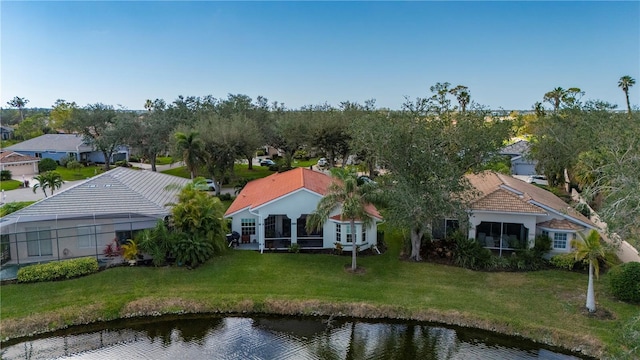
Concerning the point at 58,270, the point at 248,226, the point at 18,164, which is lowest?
the point at 58,270

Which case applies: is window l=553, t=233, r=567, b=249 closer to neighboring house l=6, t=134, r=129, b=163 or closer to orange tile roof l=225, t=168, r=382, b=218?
orange tile roof l=225, t=168, r=382, b=218

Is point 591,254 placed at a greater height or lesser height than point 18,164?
lesser

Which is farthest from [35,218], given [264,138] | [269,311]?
[264,138]

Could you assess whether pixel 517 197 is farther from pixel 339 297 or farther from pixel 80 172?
pixel 80 172

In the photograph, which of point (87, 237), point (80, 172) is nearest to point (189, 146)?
point (87, 237)

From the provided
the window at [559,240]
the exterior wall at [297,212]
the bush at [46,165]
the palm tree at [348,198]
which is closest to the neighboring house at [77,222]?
the exterior wall at [297,212]

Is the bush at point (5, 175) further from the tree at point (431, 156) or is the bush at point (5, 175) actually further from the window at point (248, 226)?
the tree at point (431, 156)

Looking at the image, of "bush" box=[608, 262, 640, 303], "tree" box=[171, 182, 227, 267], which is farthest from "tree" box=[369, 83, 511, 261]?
"tree" box=[171, 182, 227, 267]

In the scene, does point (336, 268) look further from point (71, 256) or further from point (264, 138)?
point (264, 138)
